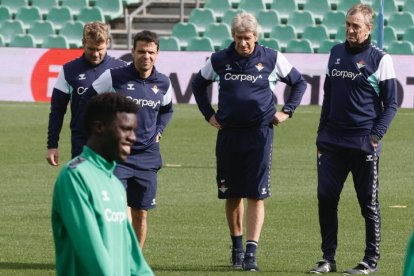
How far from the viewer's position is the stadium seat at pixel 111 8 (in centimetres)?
3003

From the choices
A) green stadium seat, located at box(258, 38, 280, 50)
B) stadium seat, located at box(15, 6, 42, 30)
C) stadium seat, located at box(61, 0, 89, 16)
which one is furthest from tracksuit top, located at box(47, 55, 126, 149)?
stadium seat, located at box(61, 0, 89, 16)

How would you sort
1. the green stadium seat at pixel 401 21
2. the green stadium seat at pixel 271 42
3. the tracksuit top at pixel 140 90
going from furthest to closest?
the green stadium seat at pixel 401 21
the green stadium seat at pixel 271 42
the tracksuit top at pixel 140 90

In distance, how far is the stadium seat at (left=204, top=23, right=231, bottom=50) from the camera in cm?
2842

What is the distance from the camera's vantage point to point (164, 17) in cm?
3012

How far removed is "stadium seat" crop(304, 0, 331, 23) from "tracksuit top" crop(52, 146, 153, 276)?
80.8ft

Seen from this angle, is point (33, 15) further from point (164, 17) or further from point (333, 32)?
point (333, 32)

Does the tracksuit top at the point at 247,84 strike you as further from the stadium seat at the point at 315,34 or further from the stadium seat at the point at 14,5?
the stadium seat at the point at 14,5

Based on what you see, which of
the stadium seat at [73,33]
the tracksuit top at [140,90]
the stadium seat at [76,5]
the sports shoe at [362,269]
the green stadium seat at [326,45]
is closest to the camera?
the tracksuit top at [140,90]

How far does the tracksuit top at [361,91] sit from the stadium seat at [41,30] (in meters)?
20.8

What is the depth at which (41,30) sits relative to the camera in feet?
97.9

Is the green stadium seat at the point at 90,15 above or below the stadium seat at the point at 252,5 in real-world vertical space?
below

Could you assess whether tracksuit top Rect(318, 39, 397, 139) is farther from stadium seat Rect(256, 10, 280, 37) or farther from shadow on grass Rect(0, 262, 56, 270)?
stadium seat Rect(256, 10, 280, 37)

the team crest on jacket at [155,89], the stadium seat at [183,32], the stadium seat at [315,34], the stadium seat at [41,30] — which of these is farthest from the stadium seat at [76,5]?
the team crest on jacket at [155,89]

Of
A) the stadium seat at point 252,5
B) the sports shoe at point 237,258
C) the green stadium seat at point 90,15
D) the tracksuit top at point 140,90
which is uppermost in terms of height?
the tracksuit top at point 140,90
